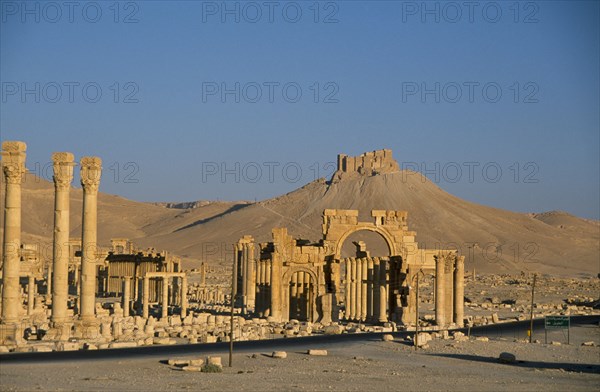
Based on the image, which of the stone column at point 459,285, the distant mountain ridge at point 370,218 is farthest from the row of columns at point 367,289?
the distant mountain ridge at point 370,218

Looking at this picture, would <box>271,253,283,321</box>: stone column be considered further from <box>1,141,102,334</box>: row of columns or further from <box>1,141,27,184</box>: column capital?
<box>1,141,27,184</box>: column capital

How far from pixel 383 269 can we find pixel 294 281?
677cm

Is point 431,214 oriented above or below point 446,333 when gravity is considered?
above

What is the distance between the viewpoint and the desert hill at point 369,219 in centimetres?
15375

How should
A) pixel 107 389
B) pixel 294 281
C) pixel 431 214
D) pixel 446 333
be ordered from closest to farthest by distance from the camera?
pixel 107 389
pixel 446 333
pixel 294 281
pixel 431 214

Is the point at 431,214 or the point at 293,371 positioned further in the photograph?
the point at 431,214

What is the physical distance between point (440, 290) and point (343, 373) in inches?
813

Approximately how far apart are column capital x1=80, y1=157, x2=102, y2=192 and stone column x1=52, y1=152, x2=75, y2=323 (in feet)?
1.76

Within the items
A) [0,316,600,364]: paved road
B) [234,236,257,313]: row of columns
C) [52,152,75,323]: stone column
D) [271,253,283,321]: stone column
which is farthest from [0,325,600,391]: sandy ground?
[234,236,257,313]: row of columns

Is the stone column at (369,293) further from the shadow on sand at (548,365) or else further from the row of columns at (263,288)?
the shadow on sand at (548,365)

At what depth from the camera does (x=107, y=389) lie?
1059 inches

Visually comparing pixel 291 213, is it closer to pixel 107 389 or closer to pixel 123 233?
pixel 123 233

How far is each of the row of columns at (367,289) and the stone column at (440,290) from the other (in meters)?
3.03

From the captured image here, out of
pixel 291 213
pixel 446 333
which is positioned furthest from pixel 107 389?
pixel 291 213
